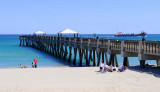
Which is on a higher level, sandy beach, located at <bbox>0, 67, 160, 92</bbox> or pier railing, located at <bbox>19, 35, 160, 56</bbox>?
pier railing, located at <bbox>19, 35, 160, 56</bbox>

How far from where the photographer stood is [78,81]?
1535 cm

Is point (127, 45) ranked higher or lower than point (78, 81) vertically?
higher

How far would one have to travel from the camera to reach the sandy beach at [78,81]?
1380 cm

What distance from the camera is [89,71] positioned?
18.4 m

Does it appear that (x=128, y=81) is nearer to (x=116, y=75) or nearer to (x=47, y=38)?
(x=116, y=75)

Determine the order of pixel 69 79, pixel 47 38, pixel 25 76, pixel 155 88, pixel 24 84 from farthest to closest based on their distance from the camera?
pixel 47 38 → pixel 25 76 → pixel 69 79 → pixel 24 84 → pixel 155 88

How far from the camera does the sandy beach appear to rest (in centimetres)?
1380

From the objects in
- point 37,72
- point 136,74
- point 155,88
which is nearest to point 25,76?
point 37,72

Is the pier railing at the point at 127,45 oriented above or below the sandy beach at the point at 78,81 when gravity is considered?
above

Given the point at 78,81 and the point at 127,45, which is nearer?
the point at 78,81

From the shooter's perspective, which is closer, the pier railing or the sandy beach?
the sandy beach

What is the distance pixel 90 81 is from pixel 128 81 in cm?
203

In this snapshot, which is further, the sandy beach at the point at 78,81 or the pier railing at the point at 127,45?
the pier railing at the point at 127,45

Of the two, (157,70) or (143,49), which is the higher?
(143,49)
